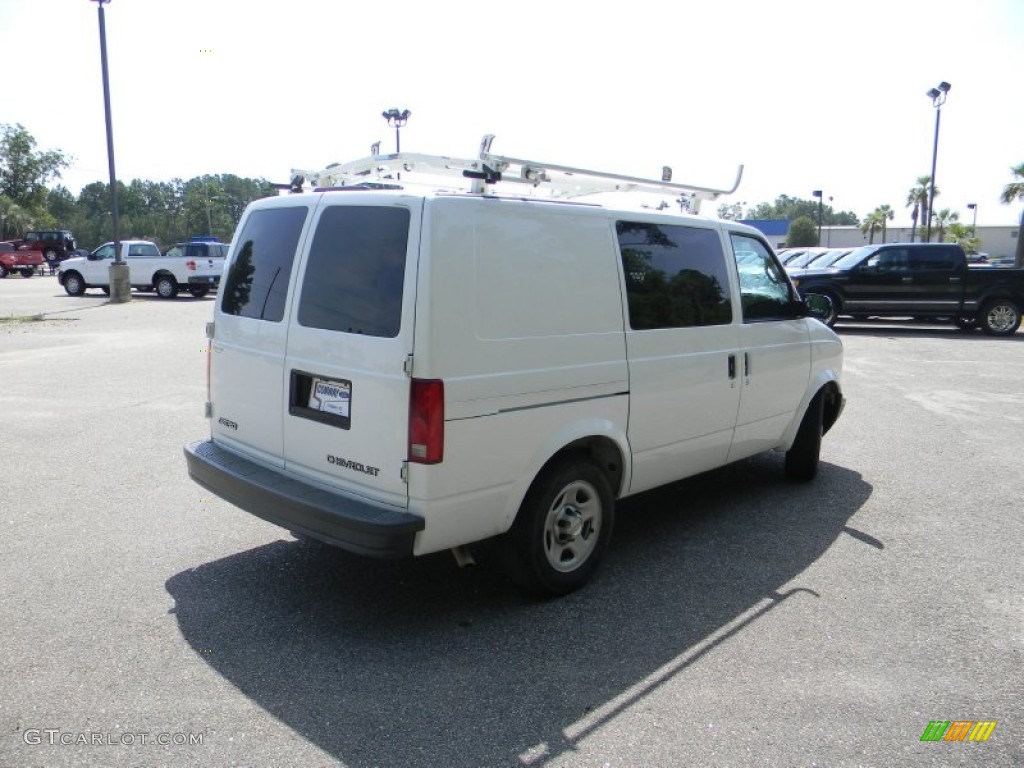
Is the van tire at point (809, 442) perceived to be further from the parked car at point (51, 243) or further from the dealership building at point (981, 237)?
the dealership building at point (981, 237)

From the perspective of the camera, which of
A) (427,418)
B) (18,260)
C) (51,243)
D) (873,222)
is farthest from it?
(873,222)

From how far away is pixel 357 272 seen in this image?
372 centimetres

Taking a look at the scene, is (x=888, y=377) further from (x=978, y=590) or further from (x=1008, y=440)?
(x=978, y=590)

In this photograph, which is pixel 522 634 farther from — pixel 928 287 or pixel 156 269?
pixel 156 269

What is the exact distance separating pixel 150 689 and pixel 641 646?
2152 millimetres

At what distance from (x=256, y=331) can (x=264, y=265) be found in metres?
0.38

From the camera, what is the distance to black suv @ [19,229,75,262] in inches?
1900

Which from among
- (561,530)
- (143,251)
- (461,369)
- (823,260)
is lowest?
(561,530)

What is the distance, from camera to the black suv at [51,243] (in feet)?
158

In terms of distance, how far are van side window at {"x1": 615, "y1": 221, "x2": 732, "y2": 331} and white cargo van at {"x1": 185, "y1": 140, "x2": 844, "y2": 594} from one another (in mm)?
13

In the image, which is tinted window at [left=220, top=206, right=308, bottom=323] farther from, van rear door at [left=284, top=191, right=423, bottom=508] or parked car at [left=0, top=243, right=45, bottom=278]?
parked car at [left=0, top=243, right=45, bottom=278]

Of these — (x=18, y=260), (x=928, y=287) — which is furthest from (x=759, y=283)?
(x=18, y=260)

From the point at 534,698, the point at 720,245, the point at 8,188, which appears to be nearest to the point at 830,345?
the point at 720,245

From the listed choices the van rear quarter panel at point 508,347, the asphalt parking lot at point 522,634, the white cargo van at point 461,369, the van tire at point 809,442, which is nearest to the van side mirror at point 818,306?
the van tire at point 809,442
